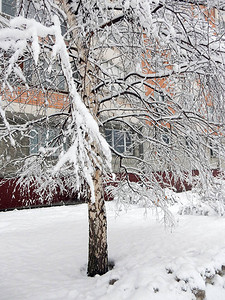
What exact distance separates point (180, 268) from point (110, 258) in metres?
1.67

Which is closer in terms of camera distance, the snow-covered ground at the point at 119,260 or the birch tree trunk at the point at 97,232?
the snow-covered ground at the point at 119,260

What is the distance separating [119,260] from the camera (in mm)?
4691

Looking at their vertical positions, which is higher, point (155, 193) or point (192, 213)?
point (155, 193)

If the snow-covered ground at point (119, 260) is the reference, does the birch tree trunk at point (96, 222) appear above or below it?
above

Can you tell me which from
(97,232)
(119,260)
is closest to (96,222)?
(97,232)

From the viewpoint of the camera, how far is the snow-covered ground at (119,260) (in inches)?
135

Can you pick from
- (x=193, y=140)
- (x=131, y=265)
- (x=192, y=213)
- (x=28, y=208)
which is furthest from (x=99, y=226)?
(x=28, y=208)

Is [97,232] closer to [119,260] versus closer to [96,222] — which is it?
[96,222]

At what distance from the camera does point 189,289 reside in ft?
11.0

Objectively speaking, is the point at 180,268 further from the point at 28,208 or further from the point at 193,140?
the point at 28,208

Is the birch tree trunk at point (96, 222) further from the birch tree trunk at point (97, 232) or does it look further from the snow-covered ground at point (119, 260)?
the snow-covered ground at point (119, 260)

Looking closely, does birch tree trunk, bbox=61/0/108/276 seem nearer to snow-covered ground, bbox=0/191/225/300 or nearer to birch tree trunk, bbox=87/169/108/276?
birch tree trunk, bbox=87/169/108/276

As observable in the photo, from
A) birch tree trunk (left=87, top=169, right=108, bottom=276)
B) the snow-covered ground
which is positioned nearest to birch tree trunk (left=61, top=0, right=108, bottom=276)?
birch tree trunk (left=87, top=169, right=108, bottom=276)

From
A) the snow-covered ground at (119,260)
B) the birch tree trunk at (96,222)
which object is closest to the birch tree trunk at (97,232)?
the birch tree trunk at (96,222)
